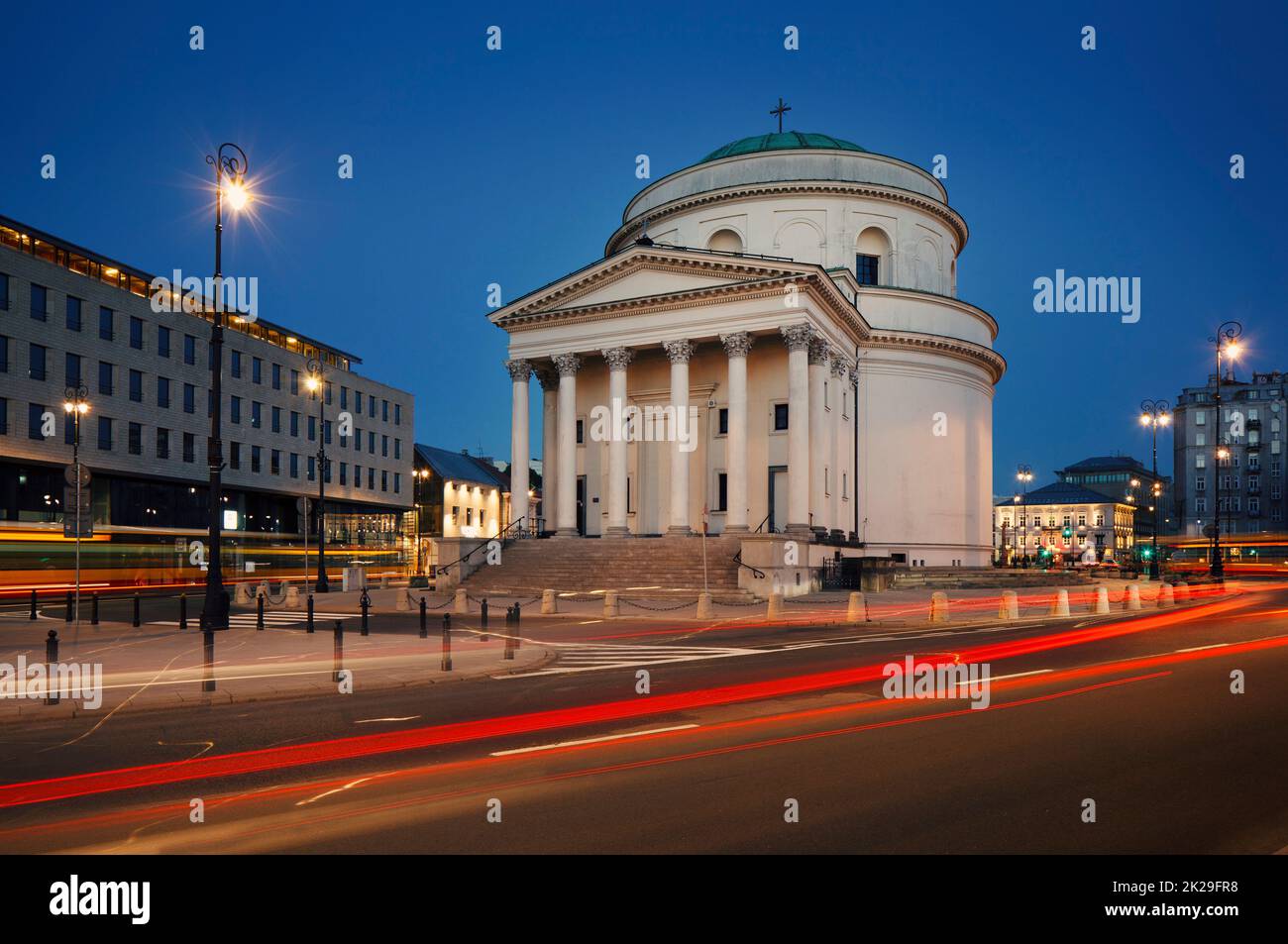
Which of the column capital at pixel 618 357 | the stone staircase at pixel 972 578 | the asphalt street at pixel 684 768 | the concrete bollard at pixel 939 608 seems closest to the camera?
the asphalt street at pixel 684 768

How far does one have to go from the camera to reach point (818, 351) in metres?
43.7

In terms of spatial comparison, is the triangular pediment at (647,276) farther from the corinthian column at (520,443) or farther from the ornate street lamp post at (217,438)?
the ornate street lamp post at (217,438)

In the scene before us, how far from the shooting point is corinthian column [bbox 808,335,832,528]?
43.6 metres

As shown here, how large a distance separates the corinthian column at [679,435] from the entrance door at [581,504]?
9523 millimetres

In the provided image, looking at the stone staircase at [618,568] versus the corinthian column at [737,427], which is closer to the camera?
the stone staircase at [618,568]

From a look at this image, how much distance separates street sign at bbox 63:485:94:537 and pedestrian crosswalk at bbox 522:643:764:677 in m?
10.1

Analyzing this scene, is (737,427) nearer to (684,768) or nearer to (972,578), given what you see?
(972,578)

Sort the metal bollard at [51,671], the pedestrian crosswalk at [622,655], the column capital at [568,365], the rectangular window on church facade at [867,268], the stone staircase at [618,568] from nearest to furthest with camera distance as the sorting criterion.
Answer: the metal bollard at [51,671] < the pedestrian crosswalk at [622,655] < the stone staircase at [618,568] < the column capital at [568,365] < the rectangular window on church facade at [867,268]

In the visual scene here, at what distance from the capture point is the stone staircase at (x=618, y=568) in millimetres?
36562

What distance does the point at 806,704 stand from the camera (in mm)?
12008

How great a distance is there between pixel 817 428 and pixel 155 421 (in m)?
43.4

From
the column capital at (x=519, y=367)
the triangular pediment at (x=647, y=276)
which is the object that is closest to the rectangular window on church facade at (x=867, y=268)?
the triangular pediment at (x=647, y=276)

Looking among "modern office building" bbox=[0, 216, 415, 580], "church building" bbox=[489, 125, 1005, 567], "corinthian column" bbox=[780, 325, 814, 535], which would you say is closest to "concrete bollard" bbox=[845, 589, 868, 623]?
"church building" bbox=[489, 125, 1005, 567]
